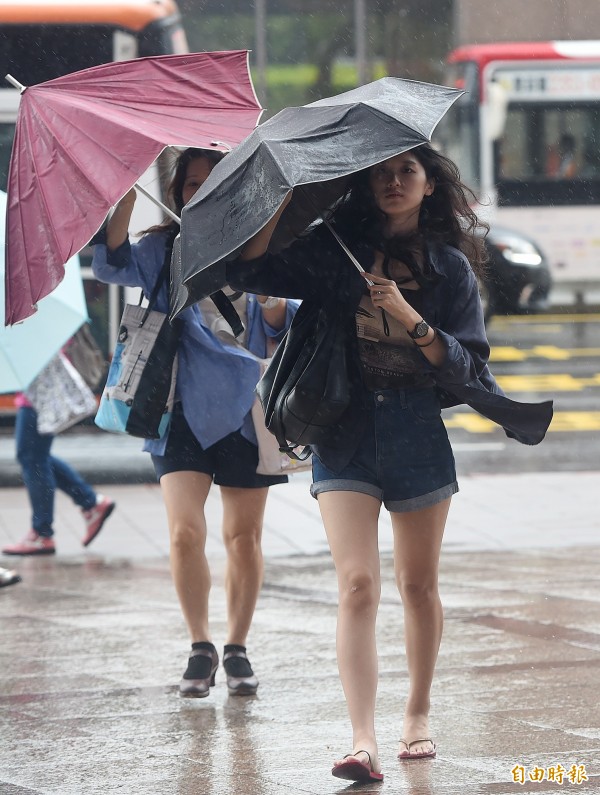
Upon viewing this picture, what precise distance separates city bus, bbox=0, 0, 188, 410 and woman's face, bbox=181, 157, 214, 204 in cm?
668

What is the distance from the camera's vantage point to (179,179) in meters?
5.04

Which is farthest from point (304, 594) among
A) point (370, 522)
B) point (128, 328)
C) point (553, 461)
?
point (553, 461)

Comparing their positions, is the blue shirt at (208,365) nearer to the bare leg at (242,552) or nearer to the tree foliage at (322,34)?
the bare leg at (242,552)

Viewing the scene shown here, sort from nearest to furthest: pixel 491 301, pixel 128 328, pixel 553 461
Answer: pixel 128 328 → pixel 553 461 → pixel 491 301

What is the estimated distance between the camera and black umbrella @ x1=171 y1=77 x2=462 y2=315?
378 centimetres

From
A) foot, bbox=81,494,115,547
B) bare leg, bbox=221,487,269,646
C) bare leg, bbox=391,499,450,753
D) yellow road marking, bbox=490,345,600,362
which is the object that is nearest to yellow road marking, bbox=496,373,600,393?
yellow road marking, bbox=490,345,600,362

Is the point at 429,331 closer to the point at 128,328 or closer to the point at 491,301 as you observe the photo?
the point at 128,328

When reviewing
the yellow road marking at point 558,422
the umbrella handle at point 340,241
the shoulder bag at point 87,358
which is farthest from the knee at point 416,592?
the yellow road marking at point 558,422

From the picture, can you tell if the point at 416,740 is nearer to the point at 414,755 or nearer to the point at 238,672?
the point at 414,755

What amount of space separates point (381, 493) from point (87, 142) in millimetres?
1360

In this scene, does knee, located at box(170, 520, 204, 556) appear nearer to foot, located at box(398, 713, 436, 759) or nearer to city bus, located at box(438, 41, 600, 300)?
foot, located at box(398, 713, 436, 759)

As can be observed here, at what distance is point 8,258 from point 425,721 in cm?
181

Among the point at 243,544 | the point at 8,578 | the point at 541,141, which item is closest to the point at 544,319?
the point at 541,141

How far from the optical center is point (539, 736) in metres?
4.40
